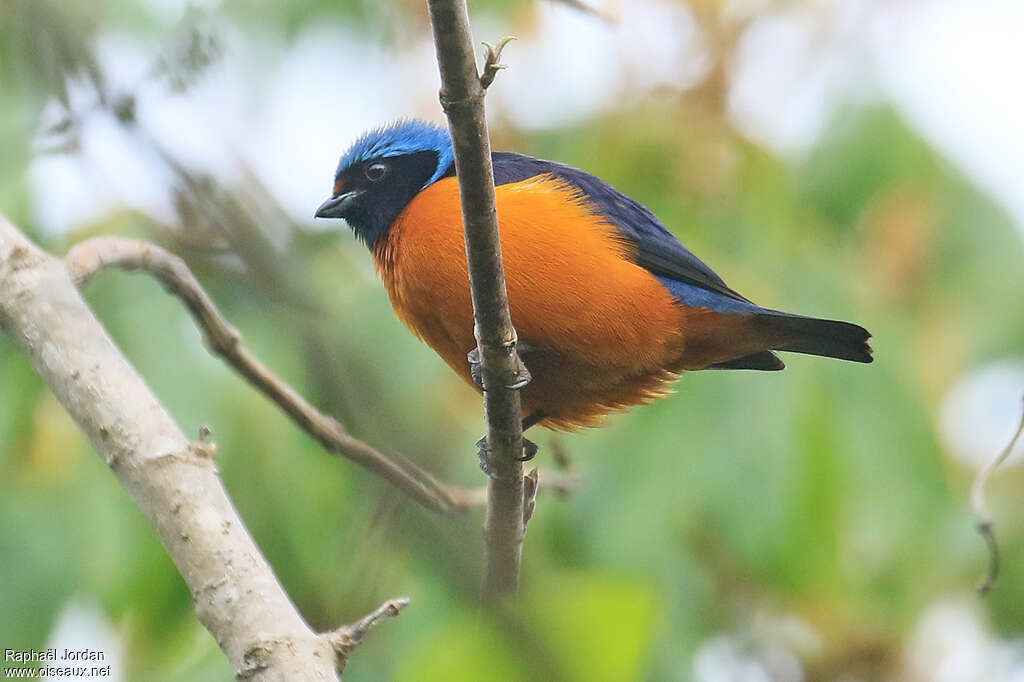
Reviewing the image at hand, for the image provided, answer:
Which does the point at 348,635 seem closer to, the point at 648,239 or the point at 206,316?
the point at 206,316

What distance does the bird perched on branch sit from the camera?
13.8ft

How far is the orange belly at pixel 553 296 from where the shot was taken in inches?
165

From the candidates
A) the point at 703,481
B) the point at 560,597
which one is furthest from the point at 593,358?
the point at 560,597

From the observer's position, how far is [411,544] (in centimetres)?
165

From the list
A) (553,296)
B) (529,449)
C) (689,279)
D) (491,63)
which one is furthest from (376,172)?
(491,63)

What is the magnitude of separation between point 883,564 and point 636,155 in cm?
216

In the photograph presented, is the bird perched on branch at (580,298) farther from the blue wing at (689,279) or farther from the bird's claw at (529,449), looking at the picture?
the bird's claw at (529,449)

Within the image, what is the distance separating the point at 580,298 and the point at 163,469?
6.35ft

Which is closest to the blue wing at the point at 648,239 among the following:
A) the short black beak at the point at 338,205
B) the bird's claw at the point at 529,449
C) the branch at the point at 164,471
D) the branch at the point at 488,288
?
the short black beak at the point at 338,205

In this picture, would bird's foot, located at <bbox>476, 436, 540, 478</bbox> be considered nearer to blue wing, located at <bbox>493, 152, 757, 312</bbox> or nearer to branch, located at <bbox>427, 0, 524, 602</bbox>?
branch, located at <bbox>427, 0, 524, 602</bbox>

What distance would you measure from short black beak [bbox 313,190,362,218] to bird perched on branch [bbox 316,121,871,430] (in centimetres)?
18

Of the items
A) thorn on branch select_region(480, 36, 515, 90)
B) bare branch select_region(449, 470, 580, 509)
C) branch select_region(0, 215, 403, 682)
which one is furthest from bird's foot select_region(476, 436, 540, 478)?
thorn on branch select_region(480, 36, 515, 90)

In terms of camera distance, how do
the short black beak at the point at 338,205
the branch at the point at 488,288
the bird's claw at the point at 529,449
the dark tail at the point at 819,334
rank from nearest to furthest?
the branch at the point at 488,288 < the bird's claw at the point at 529,449 < the dark tail at the point at 819,334 < the short black beak at the point at 338,205

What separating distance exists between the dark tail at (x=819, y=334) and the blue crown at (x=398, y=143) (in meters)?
1.57
